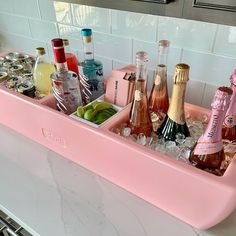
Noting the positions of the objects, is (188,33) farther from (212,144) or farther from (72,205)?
(72,205)

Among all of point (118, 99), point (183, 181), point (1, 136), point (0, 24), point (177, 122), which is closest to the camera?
point (183, 181)

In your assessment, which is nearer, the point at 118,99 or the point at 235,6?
the point at 235,6

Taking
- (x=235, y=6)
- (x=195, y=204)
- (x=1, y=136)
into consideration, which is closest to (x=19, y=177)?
(x=1, y=136)

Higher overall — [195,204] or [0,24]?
[0,24]

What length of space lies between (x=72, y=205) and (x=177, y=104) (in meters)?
0.32

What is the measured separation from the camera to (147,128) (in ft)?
2.24

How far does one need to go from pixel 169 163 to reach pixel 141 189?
0.38ft

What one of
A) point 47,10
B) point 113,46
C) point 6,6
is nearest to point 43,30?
point 47,10

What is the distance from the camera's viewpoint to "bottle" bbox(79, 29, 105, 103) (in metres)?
0.76

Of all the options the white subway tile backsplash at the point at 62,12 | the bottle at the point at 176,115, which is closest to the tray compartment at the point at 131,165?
the bottle at the point at 176,115

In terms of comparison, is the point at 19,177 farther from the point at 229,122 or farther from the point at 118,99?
the point at 229,122

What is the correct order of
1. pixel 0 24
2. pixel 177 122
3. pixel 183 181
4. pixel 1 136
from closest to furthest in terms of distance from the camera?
1. pixel 183 181
2. pixel 177 122
3. pixel 1 136
4. pixel 0 24

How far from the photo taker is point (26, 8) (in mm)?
1055

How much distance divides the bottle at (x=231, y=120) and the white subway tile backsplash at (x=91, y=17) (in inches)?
18.6
